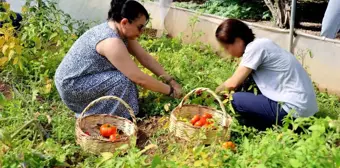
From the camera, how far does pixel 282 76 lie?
298 cm

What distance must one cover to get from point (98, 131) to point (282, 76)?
1261mm

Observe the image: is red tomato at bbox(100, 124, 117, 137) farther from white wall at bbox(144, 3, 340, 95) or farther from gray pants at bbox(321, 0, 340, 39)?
gray pants at bbox(321, 0, 340, 39)

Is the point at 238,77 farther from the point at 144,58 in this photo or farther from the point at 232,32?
the point at 144,58

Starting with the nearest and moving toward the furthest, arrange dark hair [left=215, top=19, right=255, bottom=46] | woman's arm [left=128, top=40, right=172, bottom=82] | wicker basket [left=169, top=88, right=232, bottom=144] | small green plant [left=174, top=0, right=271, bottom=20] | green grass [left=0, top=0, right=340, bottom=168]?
green grass [left=0, top=0, right=340, bottom=168] → wicker basket [left=169, top=88, right=232, bottom=144] → dark hair [left=215, top=19, right=255, bottom=46] → woman's arm [left=128, top=40, right=172, bottom=82] → small green plant [left=174, top=0, right=271, bottom=20]

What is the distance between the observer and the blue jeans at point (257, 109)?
2984 mm

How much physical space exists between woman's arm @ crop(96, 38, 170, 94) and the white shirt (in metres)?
0.69

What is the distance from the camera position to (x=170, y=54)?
4.60 meters

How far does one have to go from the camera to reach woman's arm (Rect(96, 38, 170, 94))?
10.1ft

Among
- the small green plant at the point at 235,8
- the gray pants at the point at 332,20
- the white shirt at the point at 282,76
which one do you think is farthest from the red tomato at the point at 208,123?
the small green plant at the point at 235,8

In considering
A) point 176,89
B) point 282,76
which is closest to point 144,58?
point 176,89

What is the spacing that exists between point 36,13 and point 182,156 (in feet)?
9.10

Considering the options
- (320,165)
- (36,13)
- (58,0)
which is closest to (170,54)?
(36,13)

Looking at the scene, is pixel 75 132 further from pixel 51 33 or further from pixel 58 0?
pixel 58 0

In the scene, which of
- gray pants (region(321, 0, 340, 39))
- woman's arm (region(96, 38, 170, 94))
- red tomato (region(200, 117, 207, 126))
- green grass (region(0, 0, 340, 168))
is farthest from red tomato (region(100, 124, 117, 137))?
gray pants (region(321, 0, 340, 39))
